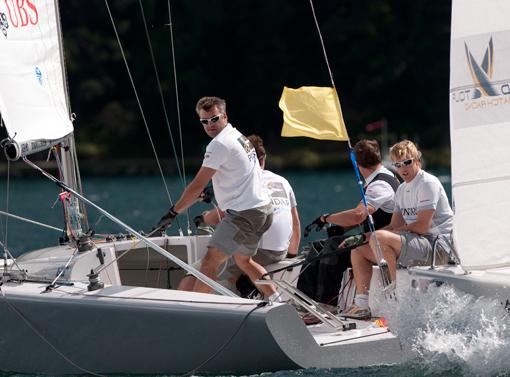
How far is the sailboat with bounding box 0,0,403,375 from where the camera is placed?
6605 millimetres

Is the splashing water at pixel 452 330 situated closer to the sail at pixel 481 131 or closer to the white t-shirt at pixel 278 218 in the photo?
the sail at pixel 481 131

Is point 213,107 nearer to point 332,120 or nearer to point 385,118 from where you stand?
point 332,120

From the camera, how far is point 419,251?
24.5 ft

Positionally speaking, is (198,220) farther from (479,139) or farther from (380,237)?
(479,139)

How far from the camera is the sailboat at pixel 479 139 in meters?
7.15

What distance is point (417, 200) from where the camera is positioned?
753 centimetres

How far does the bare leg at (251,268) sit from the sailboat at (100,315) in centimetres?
29

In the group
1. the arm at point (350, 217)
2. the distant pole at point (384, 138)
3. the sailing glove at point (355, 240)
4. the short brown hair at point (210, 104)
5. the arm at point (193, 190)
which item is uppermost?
the short brown hair at point (210, 104)

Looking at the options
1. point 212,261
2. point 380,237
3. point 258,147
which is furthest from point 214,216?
point 380,237

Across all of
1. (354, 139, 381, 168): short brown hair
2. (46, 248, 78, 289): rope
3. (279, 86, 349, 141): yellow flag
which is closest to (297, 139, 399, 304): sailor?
(354, 139, 381, 168): short brown hair

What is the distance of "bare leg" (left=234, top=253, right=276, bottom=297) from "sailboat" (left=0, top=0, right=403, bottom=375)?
29 centimetres

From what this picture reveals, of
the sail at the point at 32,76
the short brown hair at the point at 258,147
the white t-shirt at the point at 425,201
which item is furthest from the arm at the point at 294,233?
the sail at the point at 32,76

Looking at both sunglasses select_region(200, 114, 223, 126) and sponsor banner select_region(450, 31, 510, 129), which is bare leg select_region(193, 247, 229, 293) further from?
sponsor banner select_region(450, 31, 510, 129)

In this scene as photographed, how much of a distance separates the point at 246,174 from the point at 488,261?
4.78 ft
